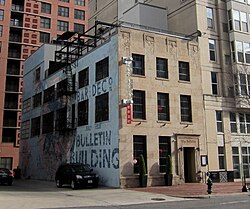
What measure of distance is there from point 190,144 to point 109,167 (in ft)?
23.2

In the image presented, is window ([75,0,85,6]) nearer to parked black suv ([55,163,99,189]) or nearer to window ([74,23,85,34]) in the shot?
window ([74,23,85,34])

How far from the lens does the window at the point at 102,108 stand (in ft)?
90.4

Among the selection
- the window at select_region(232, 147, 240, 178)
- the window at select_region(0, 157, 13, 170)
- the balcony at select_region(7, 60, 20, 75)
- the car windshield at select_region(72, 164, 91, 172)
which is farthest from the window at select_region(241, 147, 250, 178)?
the balcony at select_region(7, 60, 20, 75)

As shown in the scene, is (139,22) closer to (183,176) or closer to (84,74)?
(84,74)

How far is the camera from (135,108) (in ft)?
88.5

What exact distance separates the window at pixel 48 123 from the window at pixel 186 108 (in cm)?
1520

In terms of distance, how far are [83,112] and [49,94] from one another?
A: 9.04 meters

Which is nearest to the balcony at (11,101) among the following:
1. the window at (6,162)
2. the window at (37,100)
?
the window at (6,162)

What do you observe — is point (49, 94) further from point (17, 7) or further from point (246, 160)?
point (17, 7)

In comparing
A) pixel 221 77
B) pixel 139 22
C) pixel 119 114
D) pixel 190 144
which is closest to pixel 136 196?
pixel 119 114

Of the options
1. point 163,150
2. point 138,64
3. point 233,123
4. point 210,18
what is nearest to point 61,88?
point 138,64

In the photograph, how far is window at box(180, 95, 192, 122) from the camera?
29109 millimetres

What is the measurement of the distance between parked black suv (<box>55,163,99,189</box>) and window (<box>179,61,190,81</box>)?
11371 mm

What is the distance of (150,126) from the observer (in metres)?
27.0
